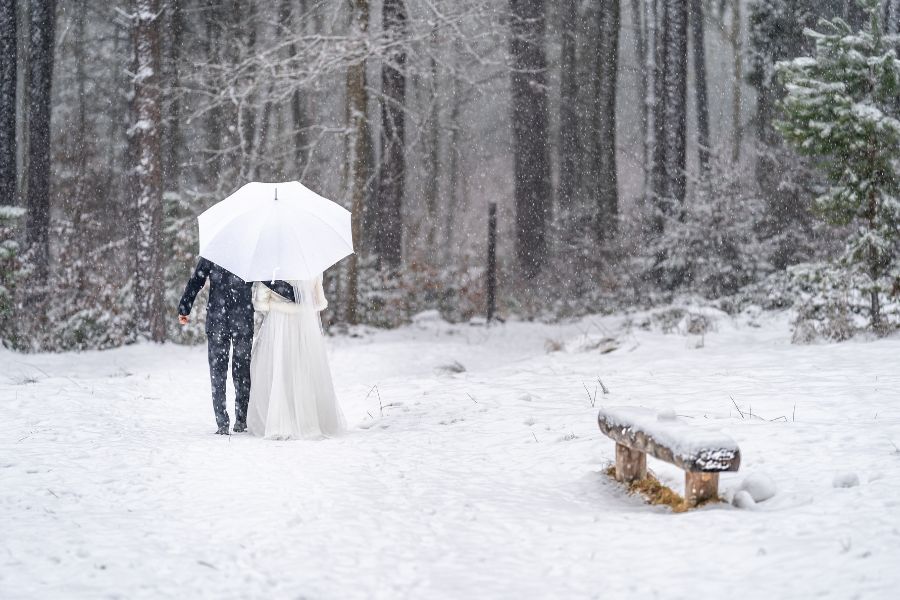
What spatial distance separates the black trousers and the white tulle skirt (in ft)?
0.32

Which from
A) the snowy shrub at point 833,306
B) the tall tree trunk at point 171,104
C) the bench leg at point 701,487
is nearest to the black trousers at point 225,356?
the bench leg at point 701,487

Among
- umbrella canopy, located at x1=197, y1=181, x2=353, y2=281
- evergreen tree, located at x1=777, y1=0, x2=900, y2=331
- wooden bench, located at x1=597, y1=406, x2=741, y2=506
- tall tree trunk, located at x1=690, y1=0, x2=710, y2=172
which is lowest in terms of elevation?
wooden bench, located at x1=597, y1=406, x2=741, y2=506

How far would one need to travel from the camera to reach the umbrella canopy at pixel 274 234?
7.11 m

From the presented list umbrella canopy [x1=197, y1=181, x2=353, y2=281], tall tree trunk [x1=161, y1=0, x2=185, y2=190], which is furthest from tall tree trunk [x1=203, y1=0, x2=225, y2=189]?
umbrella canopy [x1=197, y1=181, x2=353, y2=281]

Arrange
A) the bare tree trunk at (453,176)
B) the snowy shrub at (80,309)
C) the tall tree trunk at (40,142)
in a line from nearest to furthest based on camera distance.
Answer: the snowy shrub at (80,309)
the tall tree trunk at (40,142)
the bare tree trunk at (453,176)

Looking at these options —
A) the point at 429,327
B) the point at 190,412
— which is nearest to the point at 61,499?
the point at 190,412

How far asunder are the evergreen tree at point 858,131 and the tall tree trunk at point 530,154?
10.2 meters

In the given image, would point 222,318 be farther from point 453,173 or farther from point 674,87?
point 453,173

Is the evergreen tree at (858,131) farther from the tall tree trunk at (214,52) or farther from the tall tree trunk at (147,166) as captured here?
the tall tree trunk at (214,52)

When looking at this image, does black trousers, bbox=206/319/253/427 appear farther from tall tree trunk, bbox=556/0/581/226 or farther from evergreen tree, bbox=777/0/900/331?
tall tree trunk, bbox=556/0/581/226

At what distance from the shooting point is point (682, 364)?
9.81m

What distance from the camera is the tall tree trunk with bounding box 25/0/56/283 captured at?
1727 cm

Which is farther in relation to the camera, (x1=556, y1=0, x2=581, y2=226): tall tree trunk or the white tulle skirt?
(x1=556, y1=0, x2=581, y2=226): tall tree trunk

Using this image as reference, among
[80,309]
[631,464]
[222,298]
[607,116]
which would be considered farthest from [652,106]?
[631,464]
